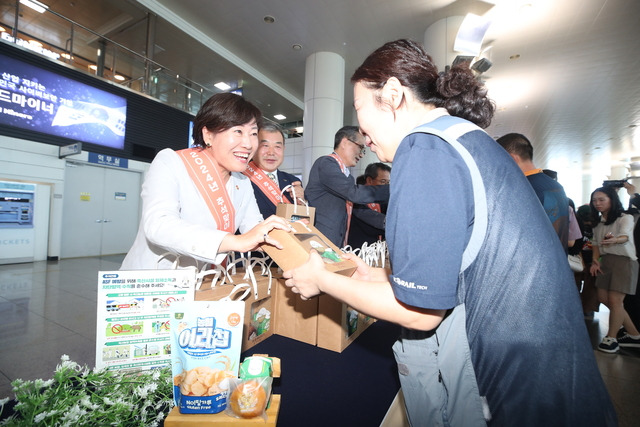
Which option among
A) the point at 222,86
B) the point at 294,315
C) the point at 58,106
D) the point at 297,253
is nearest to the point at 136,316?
the point at 297,253

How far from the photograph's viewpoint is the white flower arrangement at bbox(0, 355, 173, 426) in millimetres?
577

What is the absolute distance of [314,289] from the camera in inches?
33.0

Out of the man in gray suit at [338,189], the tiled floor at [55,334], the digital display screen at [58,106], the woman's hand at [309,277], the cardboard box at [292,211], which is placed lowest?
the tiled floor at [55,334]

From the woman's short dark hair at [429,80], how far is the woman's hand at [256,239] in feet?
1.70

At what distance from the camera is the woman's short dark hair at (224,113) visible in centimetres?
138

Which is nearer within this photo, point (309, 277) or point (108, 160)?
point (309, 277)

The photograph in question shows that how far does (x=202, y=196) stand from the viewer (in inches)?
52.9

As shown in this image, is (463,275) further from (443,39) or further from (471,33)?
(443,39)

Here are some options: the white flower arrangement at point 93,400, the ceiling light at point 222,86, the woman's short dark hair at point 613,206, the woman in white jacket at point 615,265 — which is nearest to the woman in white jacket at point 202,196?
the white flower arrangement at point 93,400

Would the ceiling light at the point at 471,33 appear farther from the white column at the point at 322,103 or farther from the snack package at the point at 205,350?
the snack package at the point at 205,350

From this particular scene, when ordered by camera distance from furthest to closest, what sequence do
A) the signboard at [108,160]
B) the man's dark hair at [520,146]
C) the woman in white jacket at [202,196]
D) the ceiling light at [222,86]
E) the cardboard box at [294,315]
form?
the ceiling light at [222,86]
the signboard at [108,160]
the man's dark hair at [520,146]
the cardboard box at [294,315]
the woman in white jacket at [202,196]

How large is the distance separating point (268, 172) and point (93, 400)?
2.01m

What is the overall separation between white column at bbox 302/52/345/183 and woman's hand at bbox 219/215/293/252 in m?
6.12

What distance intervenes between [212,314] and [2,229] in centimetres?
801
